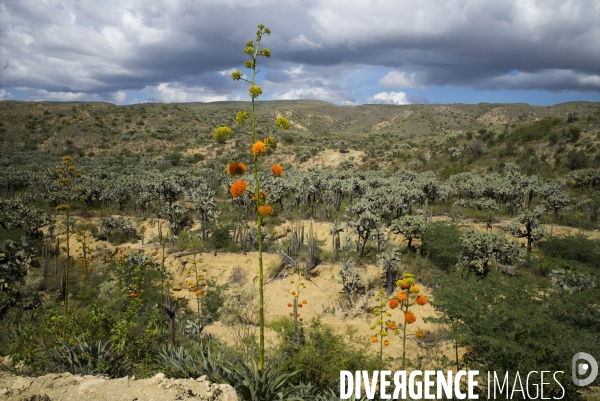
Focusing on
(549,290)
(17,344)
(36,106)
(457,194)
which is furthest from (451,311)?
(36,106)

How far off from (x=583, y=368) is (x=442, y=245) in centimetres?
932

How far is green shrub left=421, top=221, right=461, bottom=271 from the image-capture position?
1493 cm

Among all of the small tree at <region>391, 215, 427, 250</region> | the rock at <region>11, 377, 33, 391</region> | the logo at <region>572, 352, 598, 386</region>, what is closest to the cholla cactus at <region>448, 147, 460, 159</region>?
the small tree at <region>391, 215, 427, 250</region>

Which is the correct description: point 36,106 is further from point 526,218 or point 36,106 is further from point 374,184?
point 526,218

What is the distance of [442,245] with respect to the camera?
600 inches

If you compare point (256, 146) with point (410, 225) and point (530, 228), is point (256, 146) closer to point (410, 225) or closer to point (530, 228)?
point (410, 225)

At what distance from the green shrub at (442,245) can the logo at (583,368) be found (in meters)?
8.59

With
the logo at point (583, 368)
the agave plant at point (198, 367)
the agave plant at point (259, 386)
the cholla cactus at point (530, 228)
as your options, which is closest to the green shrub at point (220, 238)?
the agave plant at point (198, 367)

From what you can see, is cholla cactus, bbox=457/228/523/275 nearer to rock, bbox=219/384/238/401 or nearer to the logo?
the logo

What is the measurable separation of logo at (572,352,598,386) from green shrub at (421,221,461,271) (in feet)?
28.2

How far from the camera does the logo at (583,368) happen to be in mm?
6010

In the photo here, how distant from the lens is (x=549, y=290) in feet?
30.4

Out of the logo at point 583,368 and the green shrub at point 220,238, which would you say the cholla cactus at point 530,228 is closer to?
the logo at point 583,368

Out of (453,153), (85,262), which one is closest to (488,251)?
Answer: (85,262)
